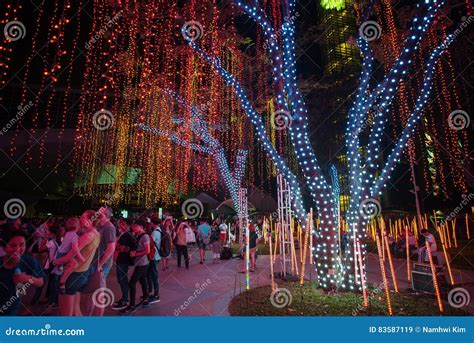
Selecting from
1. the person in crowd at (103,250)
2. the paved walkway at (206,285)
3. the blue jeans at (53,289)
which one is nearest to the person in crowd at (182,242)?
the paved walkway at (206,285)

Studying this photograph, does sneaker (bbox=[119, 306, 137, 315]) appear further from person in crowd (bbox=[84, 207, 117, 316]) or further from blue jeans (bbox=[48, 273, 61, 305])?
blue jeans (bbox=[48, 273, 61, 305])

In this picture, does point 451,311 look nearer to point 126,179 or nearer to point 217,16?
point 217,16

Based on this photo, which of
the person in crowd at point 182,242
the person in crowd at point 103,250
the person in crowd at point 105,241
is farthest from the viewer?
the person in crowd at point 182,242

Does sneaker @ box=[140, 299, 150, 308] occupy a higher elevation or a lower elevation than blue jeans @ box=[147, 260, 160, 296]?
lower

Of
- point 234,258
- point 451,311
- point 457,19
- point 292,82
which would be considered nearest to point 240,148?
point 234,258

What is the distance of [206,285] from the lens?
23.8 ft

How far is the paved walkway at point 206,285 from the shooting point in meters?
5.37

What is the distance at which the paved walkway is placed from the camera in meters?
5.37

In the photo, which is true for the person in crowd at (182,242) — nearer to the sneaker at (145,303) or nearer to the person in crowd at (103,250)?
the sneaker at (145,303)

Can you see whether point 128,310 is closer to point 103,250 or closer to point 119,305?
point 119,305

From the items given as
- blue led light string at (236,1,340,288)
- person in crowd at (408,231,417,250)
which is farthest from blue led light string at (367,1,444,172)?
person in crowd at (408,231,417,250)

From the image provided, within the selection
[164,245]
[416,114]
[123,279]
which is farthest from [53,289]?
[416,114]

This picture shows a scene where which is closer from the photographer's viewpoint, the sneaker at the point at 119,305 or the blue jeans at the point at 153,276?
the sneaker at the point at 119,305

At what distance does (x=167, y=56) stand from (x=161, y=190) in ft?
36.1
